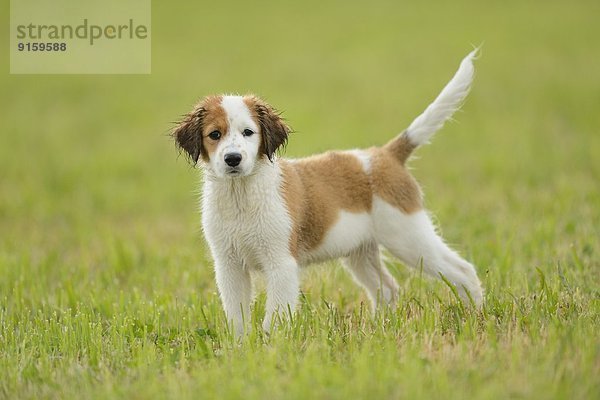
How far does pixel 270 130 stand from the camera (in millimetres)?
6109

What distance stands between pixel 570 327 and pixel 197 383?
2.38 m

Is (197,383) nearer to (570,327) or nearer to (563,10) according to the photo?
(570,327)

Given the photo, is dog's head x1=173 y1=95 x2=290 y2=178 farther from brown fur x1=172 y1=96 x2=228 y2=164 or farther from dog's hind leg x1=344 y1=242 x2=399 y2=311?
dog's hind leg x1=344 y1=242 x2=399 y2=311

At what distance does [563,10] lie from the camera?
1220 inches

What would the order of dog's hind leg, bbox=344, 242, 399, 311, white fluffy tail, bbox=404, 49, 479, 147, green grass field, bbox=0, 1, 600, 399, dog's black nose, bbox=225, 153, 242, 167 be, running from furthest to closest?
dog's hind leg, bbox=344, 242, 399, 311
white fluffy tail, bbox=404, 49, 479, 147
dog's black nose, bbox=225, 153, 242, 167
green grass field, bbox=0, 1, 600, 399

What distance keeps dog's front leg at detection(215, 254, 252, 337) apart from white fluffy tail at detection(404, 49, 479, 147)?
1865 millimetres

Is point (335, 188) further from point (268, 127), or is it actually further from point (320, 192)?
point (268, 127)

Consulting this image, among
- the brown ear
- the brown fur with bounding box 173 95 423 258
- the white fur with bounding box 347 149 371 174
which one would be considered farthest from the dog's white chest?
the white fur with bounding box 347 149 371 174

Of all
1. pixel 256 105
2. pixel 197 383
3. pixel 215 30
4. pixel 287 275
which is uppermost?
pixel 215 30

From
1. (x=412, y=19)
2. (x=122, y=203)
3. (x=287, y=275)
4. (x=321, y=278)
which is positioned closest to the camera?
(x=287, y=275)

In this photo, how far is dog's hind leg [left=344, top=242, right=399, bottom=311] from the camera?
7.29 metres

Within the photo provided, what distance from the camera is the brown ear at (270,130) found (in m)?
6.10

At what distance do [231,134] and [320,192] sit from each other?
0.99 m

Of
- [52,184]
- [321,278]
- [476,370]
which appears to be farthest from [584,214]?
[52,184]
